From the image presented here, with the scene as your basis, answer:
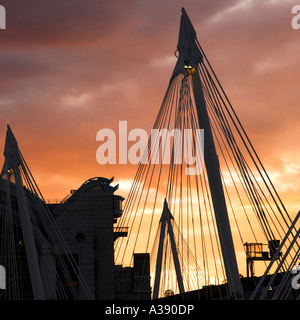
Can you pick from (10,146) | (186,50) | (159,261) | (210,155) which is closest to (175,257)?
(159,261)

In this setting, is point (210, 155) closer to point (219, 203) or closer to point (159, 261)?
point (219, 203)

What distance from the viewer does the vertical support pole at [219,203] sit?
2517 centimetres

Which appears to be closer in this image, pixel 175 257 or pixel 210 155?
pixel 210 155

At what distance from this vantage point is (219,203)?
25938mm

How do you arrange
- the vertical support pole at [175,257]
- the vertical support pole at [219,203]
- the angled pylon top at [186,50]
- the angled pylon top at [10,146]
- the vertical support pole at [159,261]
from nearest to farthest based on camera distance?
the vertical support pole at [219,203]
the angled pylon top at [186,50]
the angled pylon top at [10,146]
the vertical support pole at [159,261]
the vertical support pole at [175,257]

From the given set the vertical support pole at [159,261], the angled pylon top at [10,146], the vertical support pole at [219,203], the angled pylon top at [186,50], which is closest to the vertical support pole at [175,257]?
the vertical support pole at [159,261]

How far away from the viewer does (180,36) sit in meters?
28.3

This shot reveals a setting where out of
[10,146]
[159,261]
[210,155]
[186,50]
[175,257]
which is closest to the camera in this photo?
[210,155]

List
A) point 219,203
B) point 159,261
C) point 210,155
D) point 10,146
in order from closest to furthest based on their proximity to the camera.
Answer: point 219,203
point 210,155
point 10,146
point 159,261

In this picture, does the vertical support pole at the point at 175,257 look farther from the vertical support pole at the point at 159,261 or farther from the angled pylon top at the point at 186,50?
the angled pylon top at the point at 186,50

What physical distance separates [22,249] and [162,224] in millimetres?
52912

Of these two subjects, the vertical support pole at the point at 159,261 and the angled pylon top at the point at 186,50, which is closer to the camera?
the angled pylon top at the point at 186,50
